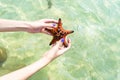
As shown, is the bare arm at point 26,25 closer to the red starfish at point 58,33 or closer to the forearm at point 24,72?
the red starfish at point 58,33

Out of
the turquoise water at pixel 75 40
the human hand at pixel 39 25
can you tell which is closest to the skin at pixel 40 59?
the human hand at pixel 39 25

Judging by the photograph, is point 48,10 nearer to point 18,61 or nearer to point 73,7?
point 73,7

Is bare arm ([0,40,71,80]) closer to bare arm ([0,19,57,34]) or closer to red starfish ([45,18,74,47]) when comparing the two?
red starfish ([45,18,74,47])

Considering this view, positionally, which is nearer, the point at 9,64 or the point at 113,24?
the point at 9,64

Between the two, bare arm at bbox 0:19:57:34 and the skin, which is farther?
bare arm at bbox 0:19:57:34

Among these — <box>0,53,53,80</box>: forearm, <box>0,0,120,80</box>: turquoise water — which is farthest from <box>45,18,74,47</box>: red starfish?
<box>0,0,120,80</box>: turquoise water

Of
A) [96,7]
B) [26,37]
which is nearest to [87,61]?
[26,37]

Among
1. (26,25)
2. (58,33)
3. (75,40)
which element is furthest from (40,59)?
(75,40)
